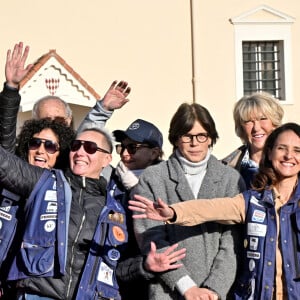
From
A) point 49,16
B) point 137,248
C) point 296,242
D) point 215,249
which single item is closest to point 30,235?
point 137,248

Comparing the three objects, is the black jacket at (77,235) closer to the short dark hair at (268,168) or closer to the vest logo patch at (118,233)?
the vest logo patch at (118,233)

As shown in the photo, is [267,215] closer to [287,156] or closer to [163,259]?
[287,156]

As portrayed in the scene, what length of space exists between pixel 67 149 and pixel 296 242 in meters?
1.66

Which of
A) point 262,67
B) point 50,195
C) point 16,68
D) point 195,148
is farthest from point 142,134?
point 262,67

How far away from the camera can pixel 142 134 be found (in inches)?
205

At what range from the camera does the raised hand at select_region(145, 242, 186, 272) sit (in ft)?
13.7

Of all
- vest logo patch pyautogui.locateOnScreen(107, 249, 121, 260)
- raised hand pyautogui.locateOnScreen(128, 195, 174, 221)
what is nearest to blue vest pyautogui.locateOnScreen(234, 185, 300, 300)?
raised hand pyautogui.locateOnScreen(128, 195, 174, 221)

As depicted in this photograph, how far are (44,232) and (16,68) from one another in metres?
1.19

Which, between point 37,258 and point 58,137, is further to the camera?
point 58,137

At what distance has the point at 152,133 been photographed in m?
5.24

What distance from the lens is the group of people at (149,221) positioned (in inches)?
163

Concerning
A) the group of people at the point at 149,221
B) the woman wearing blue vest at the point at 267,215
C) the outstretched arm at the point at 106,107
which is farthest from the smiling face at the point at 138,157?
the woman wearing blue vest at the point at 267,215

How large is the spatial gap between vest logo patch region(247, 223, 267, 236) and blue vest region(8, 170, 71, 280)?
1.08 meters

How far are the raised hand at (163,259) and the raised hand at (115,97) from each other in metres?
1.47
